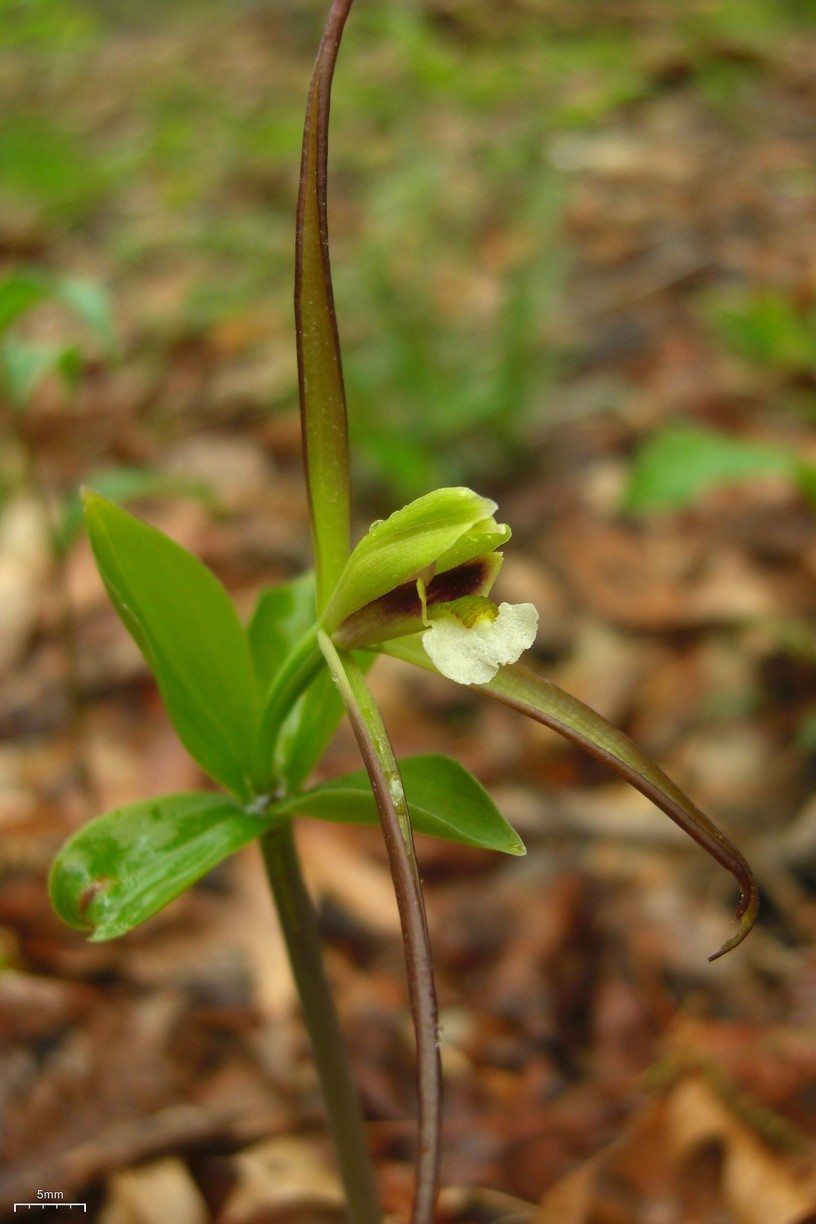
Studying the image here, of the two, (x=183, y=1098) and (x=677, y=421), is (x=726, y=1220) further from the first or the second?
(x=677, y=421)

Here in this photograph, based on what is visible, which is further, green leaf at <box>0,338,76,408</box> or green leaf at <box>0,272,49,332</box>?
green leaf at <box>0,338,76,408</box>

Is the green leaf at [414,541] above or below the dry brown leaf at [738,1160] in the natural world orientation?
above

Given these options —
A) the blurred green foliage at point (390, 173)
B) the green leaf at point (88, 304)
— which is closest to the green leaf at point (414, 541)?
the green leaf at point (88, 304)

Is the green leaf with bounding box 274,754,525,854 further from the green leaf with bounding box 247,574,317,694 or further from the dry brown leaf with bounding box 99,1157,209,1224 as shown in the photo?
the dry brown leaf with bounding box 99,1157,209,1224

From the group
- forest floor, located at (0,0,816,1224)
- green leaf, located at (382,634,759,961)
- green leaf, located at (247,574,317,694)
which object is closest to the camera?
green leaf, located at (382,634,759,961)

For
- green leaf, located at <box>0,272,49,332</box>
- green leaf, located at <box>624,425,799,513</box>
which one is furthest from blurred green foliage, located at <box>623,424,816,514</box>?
green leaf, located at <box>0,272,49,332</box>

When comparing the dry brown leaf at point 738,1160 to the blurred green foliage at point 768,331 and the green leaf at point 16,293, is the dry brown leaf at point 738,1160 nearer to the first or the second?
the green leaf at point 16,293
